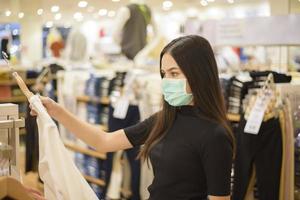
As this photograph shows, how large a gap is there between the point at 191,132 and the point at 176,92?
179 mm

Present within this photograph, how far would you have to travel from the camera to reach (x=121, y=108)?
3887mm

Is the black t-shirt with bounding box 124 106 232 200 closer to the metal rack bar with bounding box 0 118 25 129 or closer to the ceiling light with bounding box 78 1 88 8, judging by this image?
the metal rack bar with bounding box 0 118 25 129

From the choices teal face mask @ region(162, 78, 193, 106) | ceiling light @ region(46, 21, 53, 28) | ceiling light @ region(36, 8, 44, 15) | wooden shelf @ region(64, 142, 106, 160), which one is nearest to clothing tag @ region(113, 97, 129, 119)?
wooden shelf @ region(64, 142, 106, 160)

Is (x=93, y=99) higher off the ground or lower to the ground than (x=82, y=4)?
lower

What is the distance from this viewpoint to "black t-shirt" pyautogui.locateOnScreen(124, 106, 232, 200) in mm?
1763

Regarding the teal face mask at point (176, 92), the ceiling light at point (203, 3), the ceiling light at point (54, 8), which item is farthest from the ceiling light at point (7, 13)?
the teal face mask at point (176, 92)

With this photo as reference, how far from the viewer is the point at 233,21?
138 inches

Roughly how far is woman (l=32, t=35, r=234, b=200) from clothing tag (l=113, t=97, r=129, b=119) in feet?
6.16

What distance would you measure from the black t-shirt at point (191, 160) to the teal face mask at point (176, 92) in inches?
1.4

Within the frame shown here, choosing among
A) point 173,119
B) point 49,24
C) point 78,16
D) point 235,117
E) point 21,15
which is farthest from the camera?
point 49,24

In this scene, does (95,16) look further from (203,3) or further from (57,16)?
(203,3)

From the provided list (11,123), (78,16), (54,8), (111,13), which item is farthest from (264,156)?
(78,16)

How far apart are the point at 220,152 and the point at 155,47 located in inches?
113

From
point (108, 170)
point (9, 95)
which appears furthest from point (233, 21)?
point (9, 95)
